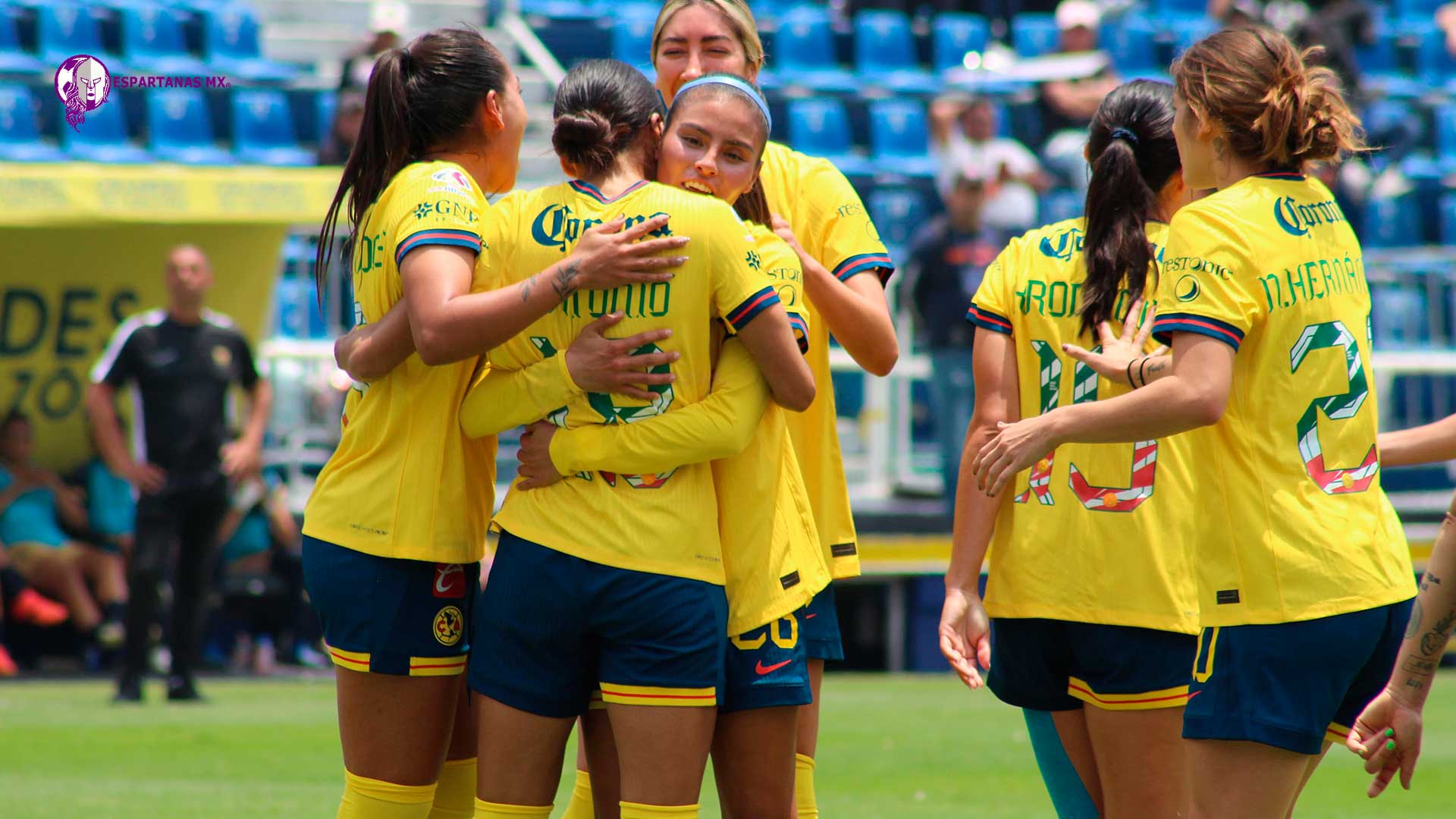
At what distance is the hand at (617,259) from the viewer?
3.04 meters

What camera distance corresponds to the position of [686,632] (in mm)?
3107

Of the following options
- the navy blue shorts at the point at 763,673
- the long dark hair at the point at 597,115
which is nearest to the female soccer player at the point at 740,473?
the navy blue shorts at the point at 763,673

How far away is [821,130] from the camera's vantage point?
14.2 m

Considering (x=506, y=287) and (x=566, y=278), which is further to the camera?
(x=506, y=287)

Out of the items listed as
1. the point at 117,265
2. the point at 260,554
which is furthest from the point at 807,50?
the point at 260,554

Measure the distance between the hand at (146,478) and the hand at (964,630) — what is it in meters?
5.89

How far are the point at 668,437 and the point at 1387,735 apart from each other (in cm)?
137

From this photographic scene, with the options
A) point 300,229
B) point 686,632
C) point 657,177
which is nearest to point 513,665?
point 686,632

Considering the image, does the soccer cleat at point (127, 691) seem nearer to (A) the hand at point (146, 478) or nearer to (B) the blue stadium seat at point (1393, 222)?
(A) the hand at point (146, 478)

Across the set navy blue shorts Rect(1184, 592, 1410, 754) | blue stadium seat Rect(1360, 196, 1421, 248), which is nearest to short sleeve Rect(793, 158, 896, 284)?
navy blue shorts Rect(1184, 592, 1410, 754)

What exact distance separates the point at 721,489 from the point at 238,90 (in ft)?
34.6

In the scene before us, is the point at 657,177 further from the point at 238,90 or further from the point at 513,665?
the point at 238,90

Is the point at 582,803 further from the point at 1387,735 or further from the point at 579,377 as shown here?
the point at 1387,735

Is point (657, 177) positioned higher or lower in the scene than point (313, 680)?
higher
